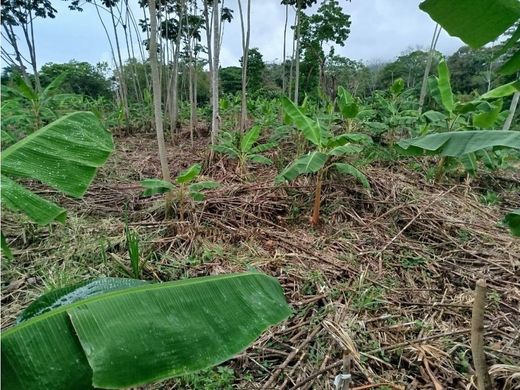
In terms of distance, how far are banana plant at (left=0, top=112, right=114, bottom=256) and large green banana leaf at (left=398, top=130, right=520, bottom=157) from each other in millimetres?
1740

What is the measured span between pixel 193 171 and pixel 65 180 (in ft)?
6.21

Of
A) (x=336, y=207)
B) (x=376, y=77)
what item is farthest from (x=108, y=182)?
(x=376, y=77)

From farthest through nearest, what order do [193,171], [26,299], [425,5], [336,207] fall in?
[336,207]
[193,171]
[26,299]
[425,5]

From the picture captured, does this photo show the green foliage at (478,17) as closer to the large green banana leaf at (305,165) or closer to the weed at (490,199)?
the large green banana leaf at (305,165)

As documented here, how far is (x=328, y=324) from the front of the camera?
2.06m

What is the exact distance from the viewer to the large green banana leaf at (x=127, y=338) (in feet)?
2.64

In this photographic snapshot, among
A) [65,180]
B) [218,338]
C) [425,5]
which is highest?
[425,5]

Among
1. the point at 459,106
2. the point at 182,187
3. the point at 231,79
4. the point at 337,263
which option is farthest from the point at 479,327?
the point at 231,79

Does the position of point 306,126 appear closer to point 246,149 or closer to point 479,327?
point 246,149

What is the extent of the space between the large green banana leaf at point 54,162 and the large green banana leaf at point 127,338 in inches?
14.0

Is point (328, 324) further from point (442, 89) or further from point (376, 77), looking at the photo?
point (376, 77)

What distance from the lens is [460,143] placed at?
6.45 ft

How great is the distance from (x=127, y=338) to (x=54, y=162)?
2.90 ft

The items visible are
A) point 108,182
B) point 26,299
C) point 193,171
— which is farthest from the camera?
point 108,182
